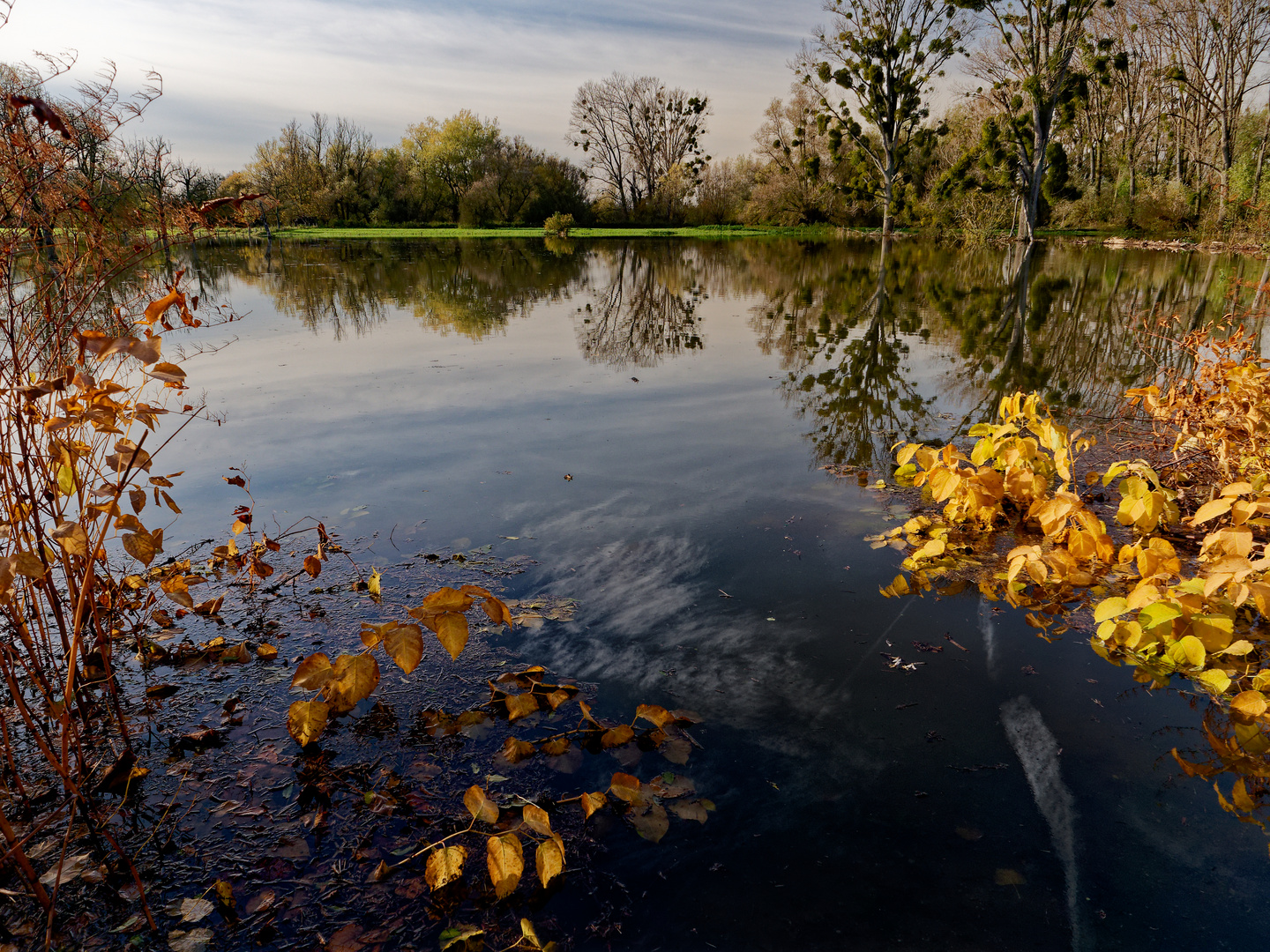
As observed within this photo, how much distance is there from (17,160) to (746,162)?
233 feet

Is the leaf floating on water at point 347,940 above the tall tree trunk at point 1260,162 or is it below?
below

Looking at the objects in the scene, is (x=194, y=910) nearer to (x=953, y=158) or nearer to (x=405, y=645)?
(x=405, y=645)

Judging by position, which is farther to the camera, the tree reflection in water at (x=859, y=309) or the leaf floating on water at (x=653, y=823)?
the tree reflection in water at (x=859, y=309)

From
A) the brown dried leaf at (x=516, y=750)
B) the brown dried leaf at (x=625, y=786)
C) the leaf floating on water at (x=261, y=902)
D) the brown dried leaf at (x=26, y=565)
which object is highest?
the brown dried leaf at (x=26, y=565)

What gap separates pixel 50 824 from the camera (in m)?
2.52

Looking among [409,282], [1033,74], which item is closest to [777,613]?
[409,282]

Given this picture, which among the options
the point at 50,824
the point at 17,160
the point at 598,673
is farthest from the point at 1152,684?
the point at 17,160

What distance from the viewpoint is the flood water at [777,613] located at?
→ 233cm

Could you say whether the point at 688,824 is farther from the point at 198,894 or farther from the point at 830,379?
the point at 830,379

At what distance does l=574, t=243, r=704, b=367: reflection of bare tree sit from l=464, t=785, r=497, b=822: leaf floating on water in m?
8.25

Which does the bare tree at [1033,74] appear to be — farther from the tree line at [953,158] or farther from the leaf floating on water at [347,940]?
the leaf floating on water at [347,940]

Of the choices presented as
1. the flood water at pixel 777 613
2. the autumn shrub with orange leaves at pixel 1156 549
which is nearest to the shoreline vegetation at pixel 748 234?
the flood water at pixel 777 613

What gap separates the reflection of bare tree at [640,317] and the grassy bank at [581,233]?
29.7m

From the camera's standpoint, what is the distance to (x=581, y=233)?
189 ft
